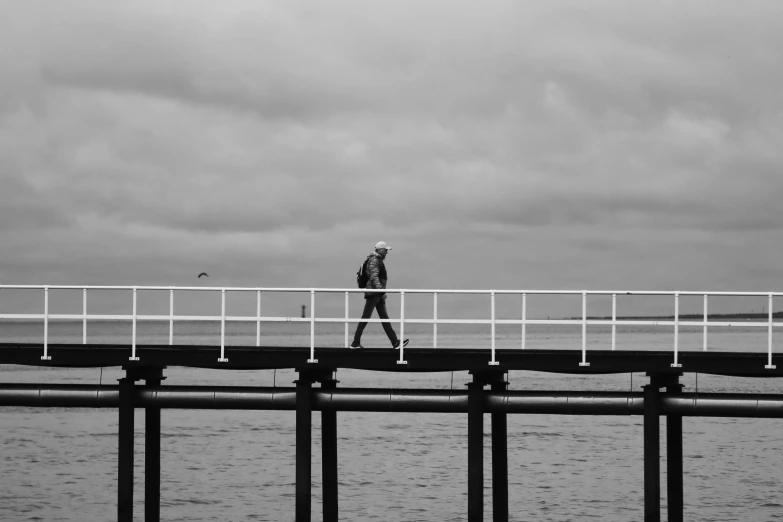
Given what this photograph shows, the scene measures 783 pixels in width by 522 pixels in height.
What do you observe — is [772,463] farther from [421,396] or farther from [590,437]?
[421,396]

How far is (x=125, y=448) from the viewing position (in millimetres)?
17078

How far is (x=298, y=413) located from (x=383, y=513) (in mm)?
9936

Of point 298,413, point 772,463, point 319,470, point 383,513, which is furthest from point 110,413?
point 298,413

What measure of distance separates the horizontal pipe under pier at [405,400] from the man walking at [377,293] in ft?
4.41

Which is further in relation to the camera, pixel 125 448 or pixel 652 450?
pixel 125 448

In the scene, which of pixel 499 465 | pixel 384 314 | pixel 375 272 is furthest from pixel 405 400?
pixel 499 465

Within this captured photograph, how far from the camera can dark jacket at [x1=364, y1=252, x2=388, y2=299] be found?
1841cm

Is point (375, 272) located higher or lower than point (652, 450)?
higher

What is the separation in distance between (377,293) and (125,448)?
520cm

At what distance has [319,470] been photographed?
108ft

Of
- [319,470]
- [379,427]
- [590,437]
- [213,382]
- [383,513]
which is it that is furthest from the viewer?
[213,382]

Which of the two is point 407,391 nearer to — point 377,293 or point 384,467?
point 377,293

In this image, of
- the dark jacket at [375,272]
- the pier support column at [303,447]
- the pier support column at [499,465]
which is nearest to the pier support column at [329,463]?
the pier support column at [303,447]

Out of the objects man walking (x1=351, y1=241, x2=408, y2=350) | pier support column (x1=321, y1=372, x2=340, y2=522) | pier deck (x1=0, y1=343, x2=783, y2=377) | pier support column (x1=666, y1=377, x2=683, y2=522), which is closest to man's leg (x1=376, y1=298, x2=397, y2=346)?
man walking (x1=351, y1=241, x2=408, y2=350)
